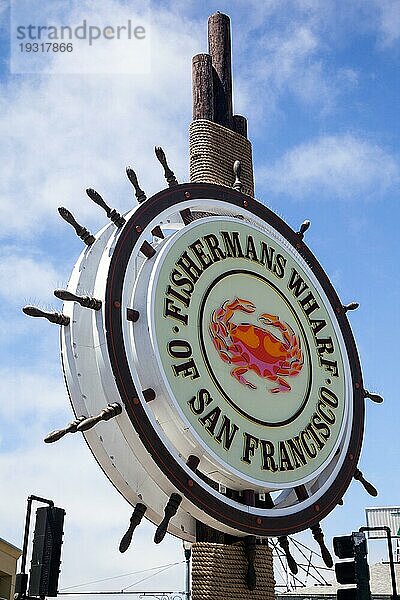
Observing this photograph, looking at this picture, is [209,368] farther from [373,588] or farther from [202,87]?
[373,588]

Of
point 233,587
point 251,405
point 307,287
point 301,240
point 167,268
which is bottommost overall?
point 233,587

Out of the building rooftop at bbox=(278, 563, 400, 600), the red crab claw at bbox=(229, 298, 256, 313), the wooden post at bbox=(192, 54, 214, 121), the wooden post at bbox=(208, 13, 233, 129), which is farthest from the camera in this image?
the building rooftop at bbox=(278, 563, 400, 600)

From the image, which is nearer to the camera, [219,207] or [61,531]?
[61,531]

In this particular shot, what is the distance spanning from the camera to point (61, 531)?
427cm

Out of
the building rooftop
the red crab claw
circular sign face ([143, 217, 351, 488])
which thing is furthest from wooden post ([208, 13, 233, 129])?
the building rooftop

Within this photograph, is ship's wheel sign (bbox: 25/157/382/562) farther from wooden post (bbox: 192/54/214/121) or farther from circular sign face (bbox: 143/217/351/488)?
wooden post (bbox: 192/54/214/121)

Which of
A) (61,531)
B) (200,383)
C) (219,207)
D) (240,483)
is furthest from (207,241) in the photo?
(61,531)

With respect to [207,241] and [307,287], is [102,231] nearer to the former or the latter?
[207,241]

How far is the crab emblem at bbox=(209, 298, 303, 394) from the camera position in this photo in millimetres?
5199

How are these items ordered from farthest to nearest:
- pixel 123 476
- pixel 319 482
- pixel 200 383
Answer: pixel 319 482 → pixel 200 383 → pixel 123 476

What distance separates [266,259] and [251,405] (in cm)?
109

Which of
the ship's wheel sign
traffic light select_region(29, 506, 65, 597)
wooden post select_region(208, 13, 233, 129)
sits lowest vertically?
traffic light select_region(29, 506, 65, 597)

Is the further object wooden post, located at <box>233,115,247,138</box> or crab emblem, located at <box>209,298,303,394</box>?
wooden post, located at <box>233,115,247,138</box>

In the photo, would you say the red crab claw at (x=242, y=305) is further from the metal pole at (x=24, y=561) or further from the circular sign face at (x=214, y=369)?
the metal pole at (x=24, y=561)
